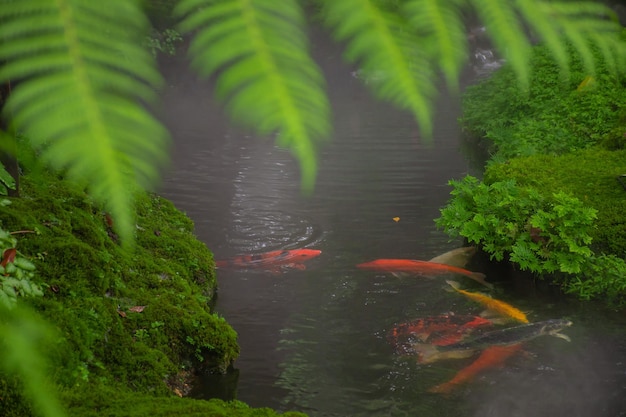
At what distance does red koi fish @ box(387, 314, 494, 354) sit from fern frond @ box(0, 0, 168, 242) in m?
7.12

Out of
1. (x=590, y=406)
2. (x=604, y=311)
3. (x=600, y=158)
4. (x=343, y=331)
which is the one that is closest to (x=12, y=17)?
(x=590, y=406)

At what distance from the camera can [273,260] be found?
10.2m

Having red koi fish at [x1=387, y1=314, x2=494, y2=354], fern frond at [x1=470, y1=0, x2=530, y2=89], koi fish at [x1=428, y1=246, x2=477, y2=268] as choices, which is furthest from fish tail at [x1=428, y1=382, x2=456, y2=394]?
fern frond at [x1=470, y1=0, x2=530, y2=89]

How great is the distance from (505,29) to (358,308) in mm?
8101

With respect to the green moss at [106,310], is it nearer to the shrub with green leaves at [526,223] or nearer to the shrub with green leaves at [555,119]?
the shrub with green leaves at [526,223]

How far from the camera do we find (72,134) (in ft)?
1.49

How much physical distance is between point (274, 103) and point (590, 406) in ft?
A: 22.0

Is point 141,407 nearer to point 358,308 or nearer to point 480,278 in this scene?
point 358,308

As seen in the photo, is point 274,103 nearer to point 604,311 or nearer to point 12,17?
point 12,17

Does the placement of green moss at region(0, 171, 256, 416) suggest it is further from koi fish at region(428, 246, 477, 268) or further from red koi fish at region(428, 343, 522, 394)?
koi fish at region(428, 246, 477, 268)

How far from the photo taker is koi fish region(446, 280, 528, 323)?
A: 8148 millimetres

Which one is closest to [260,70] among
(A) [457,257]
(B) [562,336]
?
(B) [562,336]

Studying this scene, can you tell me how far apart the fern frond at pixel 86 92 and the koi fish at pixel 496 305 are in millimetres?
8068

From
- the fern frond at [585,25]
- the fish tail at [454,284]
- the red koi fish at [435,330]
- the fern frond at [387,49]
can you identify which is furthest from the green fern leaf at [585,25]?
the fish tail at [454,284]
